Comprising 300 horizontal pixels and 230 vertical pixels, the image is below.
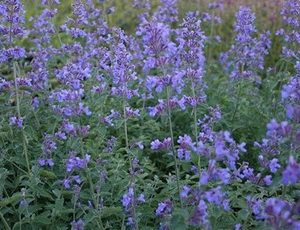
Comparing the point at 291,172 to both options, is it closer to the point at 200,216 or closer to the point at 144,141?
the point at 200,216

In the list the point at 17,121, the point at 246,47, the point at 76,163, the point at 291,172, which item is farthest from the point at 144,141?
the point at 291,172

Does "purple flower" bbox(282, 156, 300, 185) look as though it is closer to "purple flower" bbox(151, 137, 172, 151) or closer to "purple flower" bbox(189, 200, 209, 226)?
"purple flower" bbox(189, 200, 209, 226)

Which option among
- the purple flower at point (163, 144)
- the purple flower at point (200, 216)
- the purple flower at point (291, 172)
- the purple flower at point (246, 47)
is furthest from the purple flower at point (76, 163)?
the purple flower at point (246, 47)

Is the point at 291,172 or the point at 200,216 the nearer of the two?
the point at 291,172

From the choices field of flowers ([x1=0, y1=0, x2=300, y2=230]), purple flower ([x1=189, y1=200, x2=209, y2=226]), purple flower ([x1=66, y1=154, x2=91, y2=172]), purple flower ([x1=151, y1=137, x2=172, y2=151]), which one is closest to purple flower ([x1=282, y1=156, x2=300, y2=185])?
field of flowers ([x1=0, y1=0, x2=300, y2=230])

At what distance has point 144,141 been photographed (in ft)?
14.5

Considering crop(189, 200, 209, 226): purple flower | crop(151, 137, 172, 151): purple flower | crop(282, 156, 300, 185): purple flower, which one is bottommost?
crop(189, 200, 209, 226): purple flower

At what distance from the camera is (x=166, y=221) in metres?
3.14

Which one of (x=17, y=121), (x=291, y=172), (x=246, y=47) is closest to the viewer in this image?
(x=291, y=172)

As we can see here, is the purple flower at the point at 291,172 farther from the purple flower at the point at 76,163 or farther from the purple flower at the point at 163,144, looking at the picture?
the purple flower at the point at 76,163

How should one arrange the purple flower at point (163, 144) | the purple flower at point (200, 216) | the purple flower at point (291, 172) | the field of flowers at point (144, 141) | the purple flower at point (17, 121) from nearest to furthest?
the purple flower at point (291, 172) < the purple flower at point (200, 216) < the field of flowers at point (144, 141) < the purple flower at point (163, 144) < the purple flower at point (17, 121)

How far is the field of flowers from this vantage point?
300cm

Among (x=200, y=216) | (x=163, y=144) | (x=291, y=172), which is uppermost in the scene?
(x=291, y=172)

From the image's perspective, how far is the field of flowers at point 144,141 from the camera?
2996 millimetres
